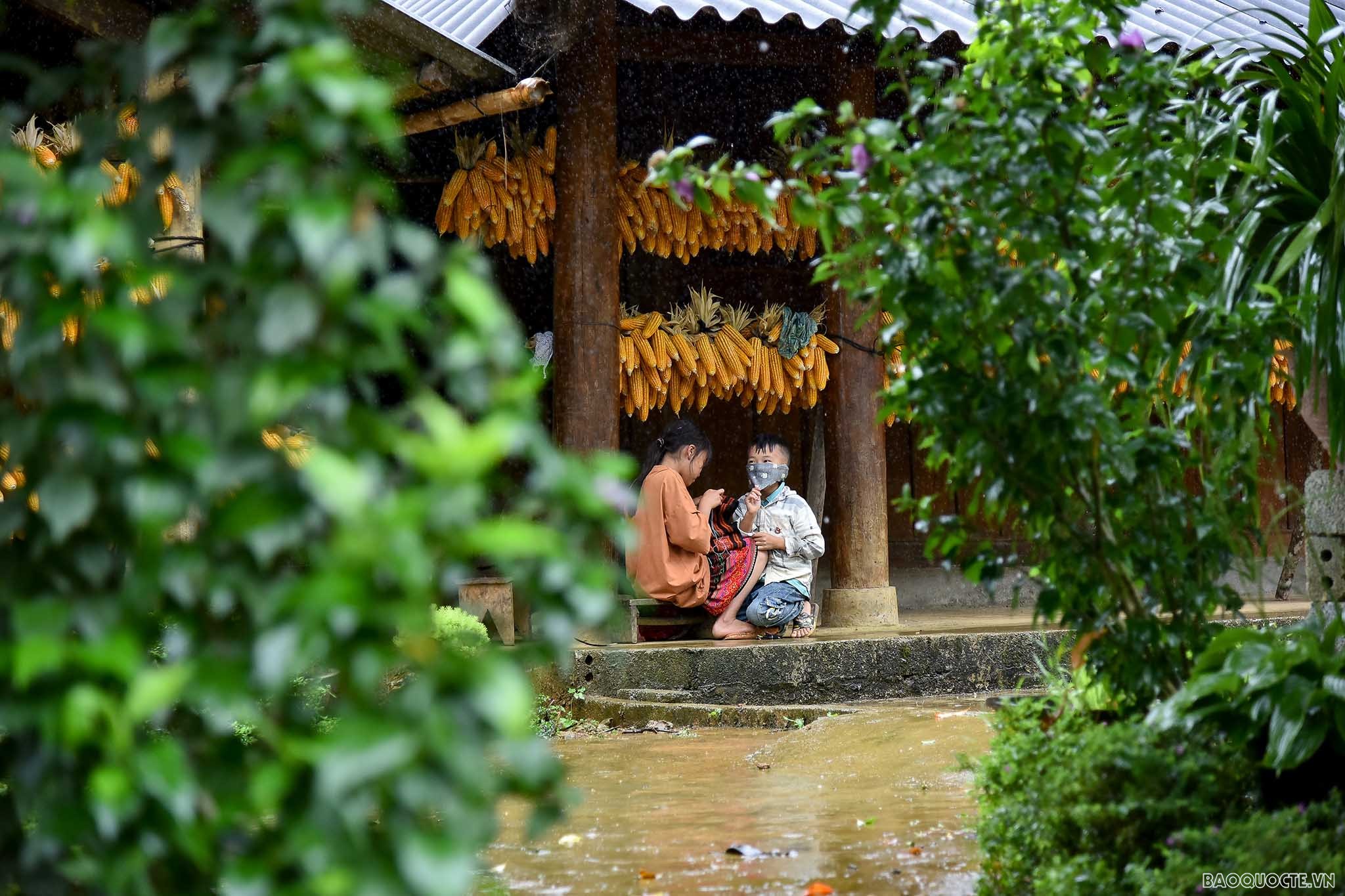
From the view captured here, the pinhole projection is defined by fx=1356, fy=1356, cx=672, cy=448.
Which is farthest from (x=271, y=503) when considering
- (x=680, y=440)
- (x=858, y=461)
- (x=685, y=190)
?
(x=858, y=461)

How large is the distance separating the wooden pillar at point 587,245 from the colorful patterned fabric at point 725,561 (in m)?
1.20

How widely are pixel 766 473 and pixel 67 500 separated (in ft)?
25.5

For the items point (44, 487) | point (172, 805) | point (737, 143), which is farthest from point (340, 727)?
point (737, 143)

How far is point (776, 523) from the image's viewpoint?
9.06 m

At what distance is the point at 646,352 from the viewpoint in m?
9.26

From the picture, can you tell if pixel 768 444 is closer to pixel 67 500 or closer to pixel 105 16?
pixel 105 16

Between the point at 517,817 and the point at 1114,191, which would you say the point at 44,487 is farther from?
the point at 517,817

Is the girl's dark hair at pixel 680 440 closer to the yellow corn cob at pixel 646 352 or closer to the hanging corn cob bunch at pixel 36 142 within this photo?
the yellow corn cob at pixel 646 352

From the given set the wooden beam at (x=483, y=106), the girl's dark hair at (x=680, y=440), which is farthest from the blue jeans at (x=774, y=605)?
the wooden beam at (x=483, y=106)

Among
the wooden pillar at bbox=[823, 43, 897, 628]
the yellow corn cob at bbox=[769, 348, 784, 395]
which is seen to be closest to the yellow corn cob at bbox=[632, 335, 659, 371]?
the yellow corn cob at bbox=[769, 348, 784, 395]

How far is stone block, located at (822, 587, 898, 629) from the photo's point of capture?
30.8 feet

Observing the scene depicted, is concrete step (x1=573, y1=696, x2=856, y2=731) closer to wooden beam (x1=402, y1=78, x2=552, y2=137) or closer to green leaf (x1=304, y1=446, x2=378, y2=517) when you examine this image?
wooden beam (x1=402, y1=78, x2=552, y2=137)

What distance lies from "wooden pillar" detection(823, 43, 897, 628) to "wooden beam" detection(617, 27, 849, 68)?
11.0 inches

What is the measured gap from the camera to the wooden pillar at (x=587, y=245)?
844 centimetres
